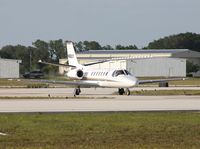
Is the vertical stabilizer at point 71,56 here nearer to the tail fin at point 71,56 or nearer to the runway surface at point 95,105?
the tail fin at point 71,56

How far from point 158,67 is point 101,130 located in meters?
126

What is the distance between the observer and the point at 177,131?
68.0 ft

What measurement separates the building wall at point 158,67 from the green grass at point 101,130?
117 meters

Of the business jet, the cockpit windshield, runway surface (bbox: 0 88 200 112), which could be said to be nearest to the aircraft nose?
the business jet

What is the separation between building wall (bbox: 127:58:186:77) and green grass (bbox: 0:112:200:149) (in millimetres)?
116733

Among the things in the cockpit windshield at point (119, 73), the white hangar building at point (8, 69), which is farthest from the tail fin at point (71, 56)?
the white hangar building at point (8, 69)

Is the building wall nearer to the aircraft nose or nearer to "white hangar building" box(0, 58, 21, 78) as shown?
"white hangar building" box(0, 58, 21, 78)

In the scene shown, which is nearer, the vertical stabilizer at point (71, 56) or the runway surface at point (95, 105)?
the runway surface at point (95, 105)

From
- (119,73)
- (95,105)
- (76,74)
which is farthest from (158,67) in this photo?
(95,105)

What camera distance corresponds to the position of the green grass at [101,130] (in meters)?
17.7

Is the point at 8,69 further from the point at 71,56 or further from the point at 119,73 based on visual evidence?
the point at 119,73

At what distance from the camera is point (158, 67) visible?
479ft

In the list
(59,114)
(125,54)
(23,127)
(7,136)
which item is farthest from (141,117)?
(125,54)

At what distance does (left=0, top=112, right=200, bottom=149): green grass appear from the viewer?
17.7 meters
